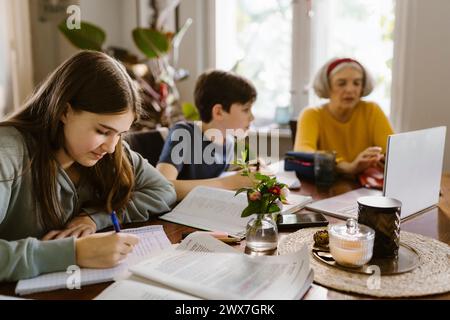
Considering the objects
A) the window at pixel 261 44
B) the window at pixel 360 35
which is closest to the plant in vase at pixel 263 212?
the window at pixel 360 35

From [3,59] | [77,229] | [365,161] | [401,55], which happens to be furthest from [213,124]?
[3,59]

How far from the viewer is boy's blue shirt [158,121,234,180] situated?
1705 millimetres

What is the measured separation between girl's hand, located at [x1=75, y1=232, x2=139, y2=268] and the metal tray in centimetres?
38

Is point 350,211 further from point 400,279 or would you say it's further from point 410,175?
point 400,279

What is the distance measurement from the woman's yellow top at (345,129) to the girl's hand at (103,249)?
1.53 m

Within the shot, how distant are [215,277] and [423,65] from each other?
7.48 ft

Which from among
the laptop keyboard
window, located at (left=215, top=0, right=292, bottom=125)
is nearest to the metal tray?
the laptop keyboard

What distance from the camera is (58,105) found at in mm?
1066

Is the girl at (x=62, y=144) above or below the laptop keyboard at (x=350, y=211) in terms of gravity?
above

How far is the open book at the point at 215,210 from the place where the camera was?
114 cm

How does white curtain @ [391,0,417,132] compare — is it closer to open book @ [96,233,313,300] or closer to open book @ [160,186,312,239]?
open book @ [160,186,312,239]

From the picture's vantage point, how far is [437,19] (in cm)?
254

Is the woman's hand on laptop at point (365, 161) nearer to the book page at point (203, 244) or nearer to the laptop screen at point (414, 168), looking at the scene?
the laptop screen at point (414, 168)
